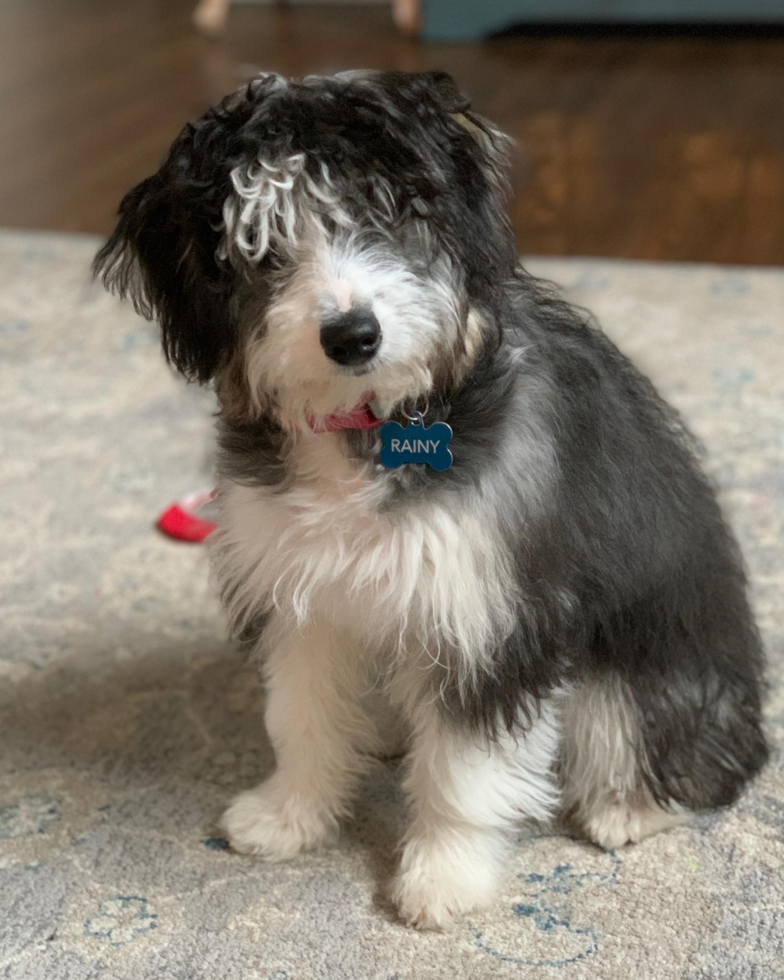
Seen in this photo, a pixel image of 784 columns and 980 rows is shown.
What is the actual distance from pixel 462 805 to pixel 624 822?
233 mm

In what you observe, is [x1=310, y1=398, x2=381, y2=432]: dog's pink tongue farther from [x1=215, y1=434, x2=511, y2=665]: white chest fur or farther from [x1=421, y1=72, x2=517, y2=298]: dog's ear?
[x1=421, y1=72, x2=517, y2=298]: dog's ear

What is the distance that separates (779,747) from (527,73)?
3.76 m

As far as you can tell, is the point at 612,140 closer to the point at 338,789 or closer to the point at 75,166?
the point at 75,166

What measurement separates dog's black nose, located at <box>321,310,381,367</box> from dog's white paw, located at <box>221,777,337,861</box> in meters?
0.62

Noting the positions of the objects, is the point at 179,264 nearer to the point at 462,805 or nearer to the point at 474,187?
the point at 474,187

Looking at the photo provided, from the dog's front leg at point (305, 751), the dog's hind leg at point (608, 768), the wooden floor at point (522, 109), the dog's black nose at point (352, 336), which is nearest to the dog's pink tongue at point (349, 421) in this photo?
the dog's black nose at point (352, 336)

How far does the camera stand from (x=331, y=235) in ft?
3.55

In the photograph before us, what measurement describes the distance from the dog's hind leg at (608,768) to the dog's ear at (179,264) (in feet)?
1.83

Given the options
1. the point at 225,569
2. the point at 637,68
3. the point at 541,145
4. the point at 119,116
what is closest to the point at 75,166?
the point at 119,116

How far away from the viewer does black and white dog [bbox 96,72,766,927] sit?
107 centimetres

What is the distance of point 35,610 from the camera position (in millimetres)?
1848

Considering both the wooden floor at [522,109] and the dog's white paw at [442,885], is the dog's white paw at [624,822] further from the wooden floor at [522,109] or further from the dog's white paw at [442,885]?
the wooden floor at [522,109]

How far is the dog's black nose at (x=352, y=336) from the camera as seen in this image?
1.04 m

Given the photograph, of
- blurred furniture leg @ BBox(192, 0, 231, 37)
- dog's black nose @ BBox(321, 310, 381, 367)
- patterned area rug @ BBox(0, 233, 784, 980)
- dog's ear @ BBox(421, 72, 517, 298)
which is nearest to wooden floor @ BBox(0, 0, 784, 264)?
blurred furniture leg @ BBox(192, 0, 231, 37)
